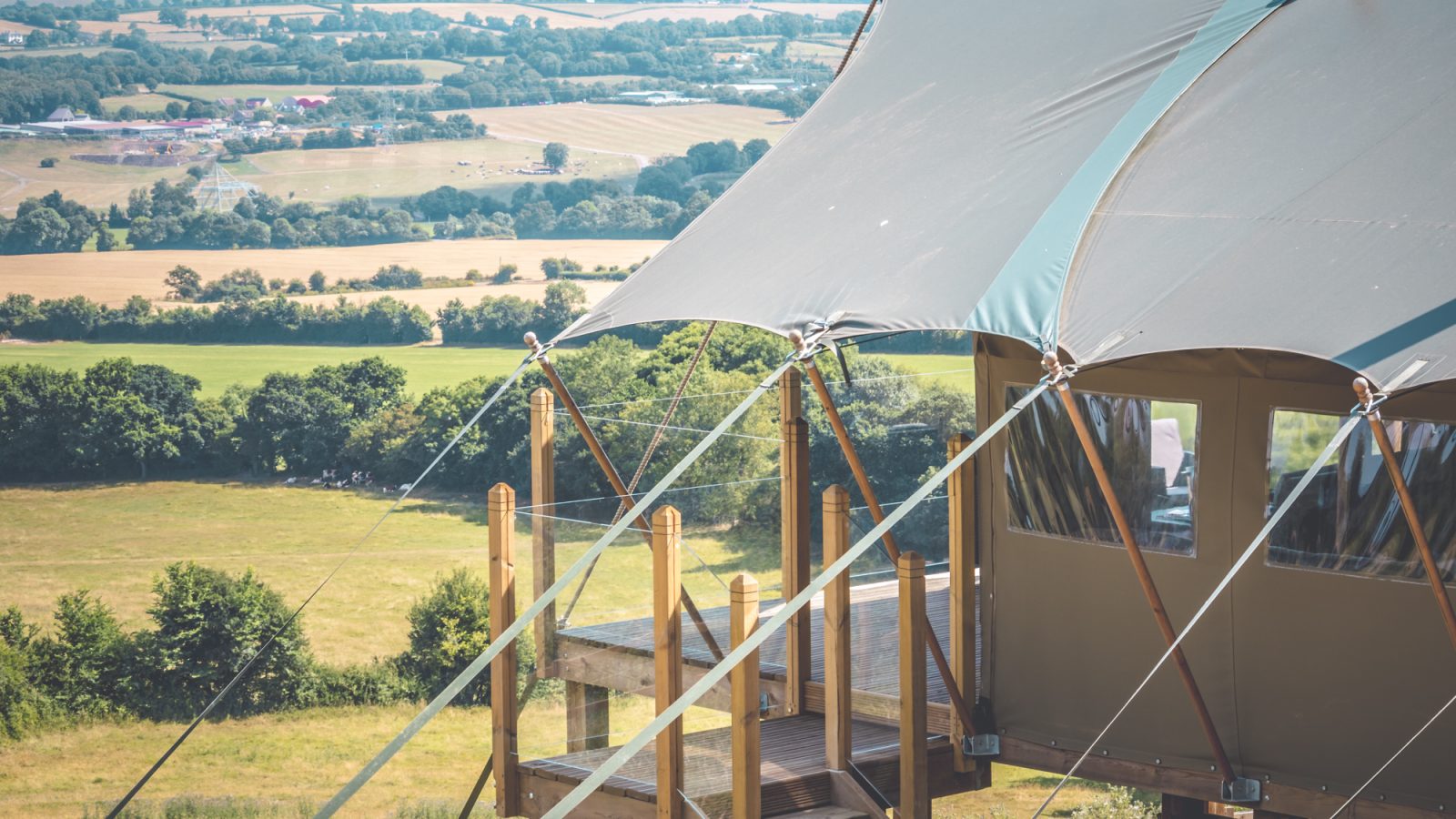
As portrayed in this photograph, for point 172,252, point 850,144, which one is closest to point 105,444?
point 172,252

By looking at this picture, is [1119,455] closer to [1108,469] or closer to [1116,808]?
[1108,469]

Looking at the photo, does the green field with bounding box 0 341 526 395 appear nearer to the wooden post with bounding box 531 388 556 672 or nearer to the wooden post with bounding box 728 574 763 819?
the wooden post with bounding box 531 388 556 672

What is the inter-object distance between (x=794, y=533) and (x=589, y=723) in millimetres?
1048

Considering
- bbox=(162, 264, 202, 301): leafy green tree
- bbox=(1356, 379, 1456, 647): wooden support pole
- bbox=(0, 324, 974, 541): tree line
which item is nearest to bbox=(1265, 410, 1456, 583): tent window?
bbox=(1356, 379, 1456, 647): wooden support pole

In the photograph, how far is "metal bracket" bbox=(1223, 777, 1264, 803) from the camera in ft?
17.9

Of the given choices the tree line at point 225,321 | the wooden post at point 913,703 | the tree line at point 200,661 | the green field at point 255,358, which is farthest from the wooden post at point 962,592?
the tree line at point 225,321

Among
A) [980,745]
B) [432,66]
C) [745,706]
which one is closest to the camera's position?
[745,706]

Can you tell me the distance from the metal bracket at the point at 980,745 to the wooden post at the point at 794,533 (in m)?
0.69

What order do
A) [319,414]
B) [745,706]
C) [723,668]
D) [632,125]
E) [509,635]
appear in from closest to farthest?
[723,668], [509,635], [745,706], [319,414], [632,125]

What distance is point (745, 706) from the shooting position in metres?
5.27

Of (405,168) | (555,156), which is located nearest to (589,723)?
(405,168)

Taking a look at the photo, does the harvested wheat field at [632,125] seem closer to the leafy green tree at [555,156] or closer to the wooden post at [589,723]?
the leafy green tree at [555,156]

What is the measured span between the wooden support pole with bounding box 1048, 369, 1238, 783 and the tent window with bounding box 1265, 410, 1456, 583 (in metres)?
0.46

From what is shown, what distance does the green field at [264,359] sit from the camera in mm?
39156
